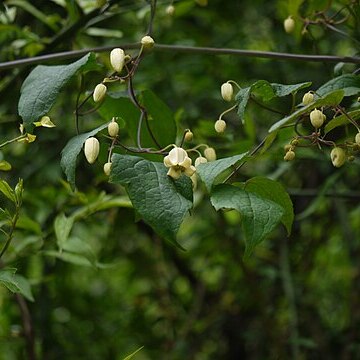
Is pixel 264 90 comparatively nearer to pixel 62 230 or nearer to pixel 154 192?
pixel 154 192

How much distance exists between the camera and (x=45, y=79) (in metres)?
0.77

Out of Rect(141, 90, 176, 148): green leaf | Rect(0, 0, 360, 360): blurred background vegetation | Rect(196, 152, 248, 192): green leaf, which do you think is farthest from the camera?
Rect(0, 0, 360, 360): blurred background vegetation

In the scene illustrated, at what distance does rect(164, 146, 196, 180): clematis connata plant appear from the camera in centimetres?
66

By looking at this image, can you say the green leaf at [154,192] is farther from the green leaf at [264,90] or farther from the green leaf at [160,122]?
the green leaf at [160,122]

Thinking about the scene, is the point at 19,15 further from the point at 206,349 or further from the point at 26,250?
the point at 206,349

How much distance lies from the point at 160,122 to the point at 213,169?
26 cm

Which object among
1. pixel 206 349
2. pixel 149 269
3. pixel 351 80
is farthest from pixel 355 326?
pixel 351 80

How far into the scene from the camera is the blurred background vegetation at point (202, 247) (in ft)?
4.87

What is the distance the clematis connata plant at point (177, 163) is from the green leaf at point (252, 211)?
4 cm

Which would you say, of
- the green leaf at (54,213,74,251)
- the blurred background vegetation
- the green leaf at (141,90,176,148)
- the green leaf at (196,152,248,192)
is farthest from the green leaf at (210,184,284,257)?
the blurred background vegetation

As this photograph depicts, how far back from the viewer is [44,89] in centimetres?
75

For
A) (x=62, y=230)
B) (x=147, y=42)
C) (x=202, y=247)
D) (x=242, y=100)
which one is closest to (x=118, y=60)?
(x=147, y=42)

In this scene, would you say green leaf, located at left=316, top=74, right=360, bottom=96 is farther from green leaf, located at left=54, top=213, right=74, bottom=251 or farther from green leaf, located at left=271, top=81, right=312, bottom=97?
green leaf, located at left=54, top=213, right=74, bottom=251

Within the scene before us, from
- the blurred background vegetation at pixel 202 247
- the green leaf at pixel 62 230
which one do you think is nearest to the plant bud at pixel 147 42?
the green leaf at pixel 62 230
